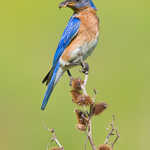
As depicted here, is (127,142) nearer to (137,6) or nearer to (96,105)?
(96,105)

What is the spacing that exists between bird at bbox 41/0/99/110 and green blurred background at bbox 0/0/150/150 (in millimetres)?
1407

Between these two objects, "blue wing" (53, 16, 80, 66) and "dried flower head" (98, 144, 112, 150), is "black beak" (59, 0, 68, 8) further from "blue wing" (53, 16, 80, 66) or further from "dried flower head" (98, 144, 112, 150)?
"dried flower head" (98, 144, 112, 150)

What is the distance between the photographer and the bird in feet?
21.5

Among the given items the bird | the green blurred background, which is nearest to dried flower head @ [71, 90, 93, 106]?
the bird

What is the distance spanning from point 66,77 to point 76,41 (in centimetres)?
308

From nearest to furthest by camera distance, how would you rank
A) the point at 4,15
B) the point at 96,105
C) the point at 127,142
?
the point at 96,105 → the point at 127,142 → the point at 4,15

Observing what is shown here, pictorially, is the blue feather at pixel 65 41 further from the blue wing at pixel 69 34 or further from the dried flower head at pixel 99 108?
the dried flower head at pixel 99 108

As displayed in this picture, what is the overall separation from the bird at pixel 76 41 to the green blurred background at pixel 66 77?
→ 1407 mm

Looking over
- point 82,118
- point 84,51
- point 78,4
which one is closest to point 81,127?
point 82,118

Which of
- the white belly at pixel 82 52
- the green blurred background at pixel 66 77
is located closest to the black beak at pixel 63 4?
the white belly at pixel 82 52

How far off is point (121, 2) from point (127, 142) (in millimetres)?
5106

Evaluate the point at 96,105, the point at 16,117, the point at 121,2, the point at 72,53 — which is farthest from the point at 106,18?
the point at 96,105

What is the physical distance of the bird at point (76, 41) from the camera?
6.55 meters

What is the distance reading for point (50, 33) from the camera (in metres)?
11.0
